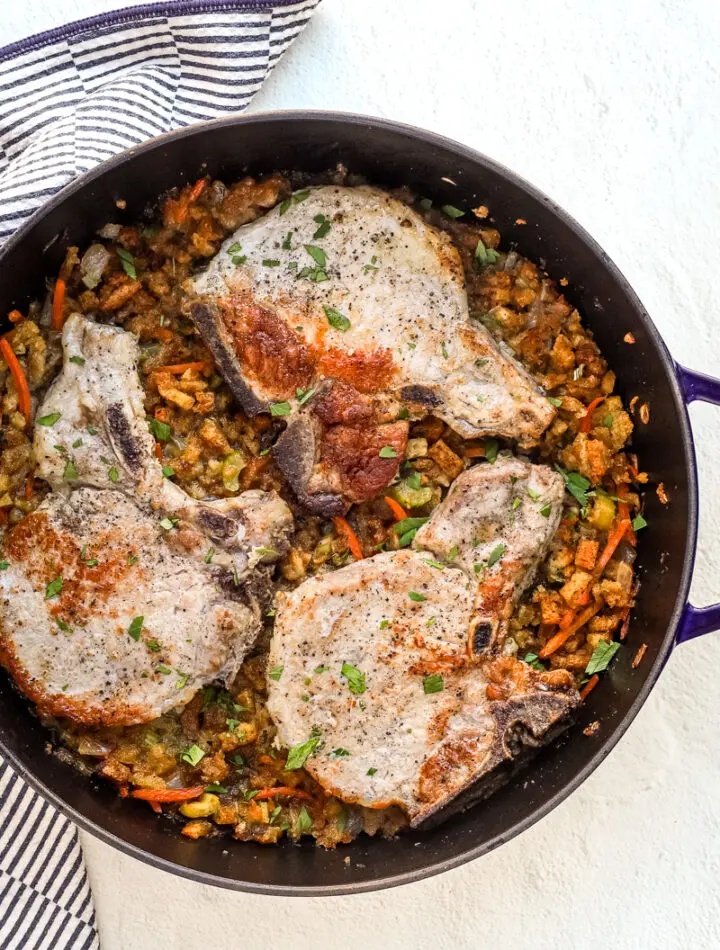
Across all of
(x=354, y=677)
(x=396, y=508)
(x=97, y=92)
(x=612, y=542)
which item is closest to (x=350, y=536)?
(x=396, y=508)

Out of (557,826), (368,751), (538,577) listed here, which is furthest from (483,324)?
(557,826)

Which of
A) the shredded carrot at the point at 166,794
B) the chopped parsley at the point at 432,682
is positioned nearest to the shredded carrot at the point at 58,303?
the shredded carrot at the point at 166,794

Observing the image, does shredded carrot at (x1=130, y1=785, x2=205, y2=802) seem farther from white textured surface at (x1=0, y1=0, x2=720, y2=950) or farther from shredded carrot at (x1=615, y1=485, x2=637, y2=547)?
shredded carrot at (x1=615, y1=485, x2=637, y2=547)

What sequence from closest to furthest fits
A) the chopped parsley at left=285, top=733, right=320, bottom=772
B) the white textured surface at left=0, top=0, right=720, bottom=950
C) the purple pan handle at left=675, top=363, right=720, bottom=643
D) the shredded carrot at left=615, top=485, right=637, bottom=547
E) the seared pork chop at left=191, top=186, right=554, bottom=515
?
the purple pan handle at left=675, top=363, right=720, bottom=643 → the seared pork chop at left=191, top=186, right=554, bottom=515 → the chopped parsley at left=285, top=733, right=320, bottom=772 → the shredded carrot at left=615, top=485, right=637, bottom=547 → the white textured surface at left=0, top=0, right=720, bottom=950

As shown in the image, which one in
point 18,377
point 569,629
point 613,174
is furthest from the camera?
point 613,174

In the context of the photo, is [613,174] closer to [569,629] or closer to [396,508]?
[396,508]

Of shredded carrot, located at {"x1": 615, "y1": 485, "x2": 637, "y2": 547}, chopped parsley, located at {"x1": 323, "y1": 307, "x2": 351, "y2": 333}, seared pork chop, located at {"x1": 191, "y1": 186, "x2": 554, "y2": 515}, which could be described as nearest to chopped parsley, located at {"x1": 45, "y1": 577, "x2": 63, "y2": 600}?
seared pork chop, located at {"x1": 191, "y1": 186, "x2": 554, "y2": 515}
